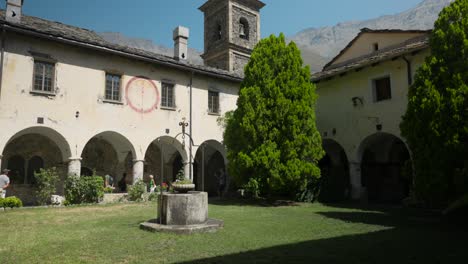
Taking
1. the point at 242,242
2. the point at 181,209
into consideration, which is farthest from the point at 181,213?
the point at 242,242

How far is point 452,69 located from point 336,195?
7.49 metres

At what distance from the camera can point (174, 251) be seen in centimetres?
536

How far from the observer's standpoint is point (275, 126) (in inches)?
542

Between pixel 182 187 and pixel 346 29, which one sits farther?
pixel 346 29

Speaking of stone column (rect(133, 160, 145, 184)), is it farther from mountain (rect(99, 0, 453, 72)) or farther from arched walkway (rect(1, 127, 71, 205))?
mountain (rect(99, 0, 453, 72))

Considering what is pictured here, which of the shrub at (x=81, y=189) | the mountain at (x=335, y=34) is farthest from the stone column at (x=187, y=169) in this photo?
the mountain at (x=335, y=34)

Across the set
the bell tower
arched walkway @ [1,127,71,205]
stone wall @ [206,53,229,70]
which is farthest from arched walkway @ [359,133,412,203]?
stone wall @ [206,53,229,70]

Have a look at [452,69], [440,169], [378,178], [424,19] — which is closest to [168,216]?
[440,169]

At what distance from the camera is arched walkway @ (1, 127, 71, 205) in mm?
14711

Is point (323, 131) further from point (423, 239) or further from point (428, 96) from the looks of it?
point (423, 239)

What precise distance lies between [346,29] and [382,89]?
11512 centimetres

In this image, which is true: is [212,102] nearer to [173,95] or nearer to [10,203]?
[173,95]

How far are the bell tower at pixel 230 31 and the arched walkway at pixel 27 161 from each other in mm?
16627

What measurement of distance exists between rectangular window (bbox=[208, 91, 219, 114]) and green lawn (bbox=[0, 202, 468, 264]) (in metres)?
9.40
